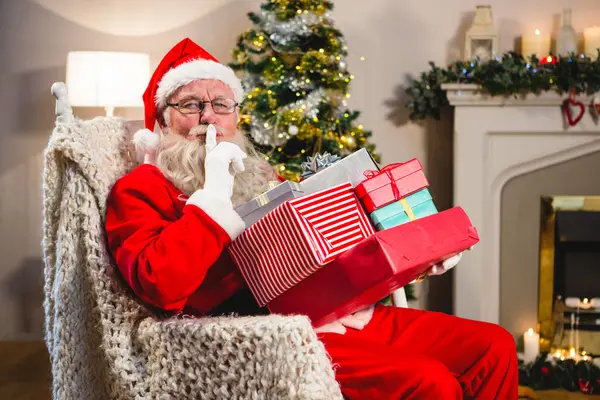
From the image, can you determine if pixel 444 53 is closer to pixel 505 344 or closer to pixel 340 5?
pixel 340 5

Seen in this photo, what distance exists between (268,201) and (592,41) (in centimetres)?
238

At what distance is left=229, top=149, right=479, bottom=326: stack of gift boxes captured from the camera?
1296mm

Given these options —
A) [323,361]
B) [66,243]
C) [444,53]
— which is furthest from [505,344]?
[444,53]

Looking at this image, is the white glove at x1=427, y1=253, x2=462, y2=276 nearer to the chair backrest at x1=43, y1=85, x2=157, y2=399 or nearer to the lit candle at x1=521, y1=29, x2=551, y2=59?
the chair backrest at x1=43, y1=85, x2=157, y2=399

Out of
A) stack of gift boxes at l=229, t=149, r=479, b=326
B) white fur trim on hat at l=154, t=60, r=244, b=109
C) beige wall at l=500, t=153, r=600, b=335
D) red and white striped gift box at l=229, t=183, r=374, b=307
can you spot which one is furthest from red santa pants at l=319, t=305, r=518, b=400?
beige wall at l=500, t=153, r=600, b=335

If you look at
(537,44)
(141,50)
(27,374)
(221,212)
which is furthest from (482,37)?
(27,374)

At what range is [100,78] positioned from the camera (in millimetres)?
2998

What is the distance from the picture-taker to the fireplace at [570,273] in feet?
10.3

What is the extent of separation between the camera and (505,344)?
1.52 m

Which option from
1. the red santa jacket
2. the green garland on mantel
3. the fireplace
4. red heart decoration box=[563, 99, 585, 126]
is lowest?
the fireplace

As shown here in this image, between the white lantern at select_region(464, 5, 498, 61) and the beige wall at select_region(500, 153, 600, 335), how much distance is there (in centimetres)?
64

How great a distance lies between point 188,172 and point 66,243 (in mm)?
328

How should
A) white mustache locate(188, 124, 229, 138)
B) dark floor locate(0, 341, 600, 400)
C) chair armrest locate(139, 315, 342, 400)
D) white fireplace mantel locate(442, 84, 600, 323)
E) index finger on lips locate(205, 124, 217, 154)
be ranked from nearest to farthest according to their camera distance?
1. chair armrest locate(139, 315, 342, 400)
2. index finger on lips locate(205, 124, 217, 154)
3. white mustache locate(188, 124, 229, 138)
4. dark floor locate(0, 341, 600, 400)
5. white fireplace mantel locate(442, 84, 600, 323)

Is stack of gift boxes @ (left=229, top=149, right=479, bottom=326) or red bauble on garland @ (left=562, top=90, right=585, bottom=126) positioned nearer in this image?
stack of gift boxes @ (left=229, top=149, right=479, bottom=326)
